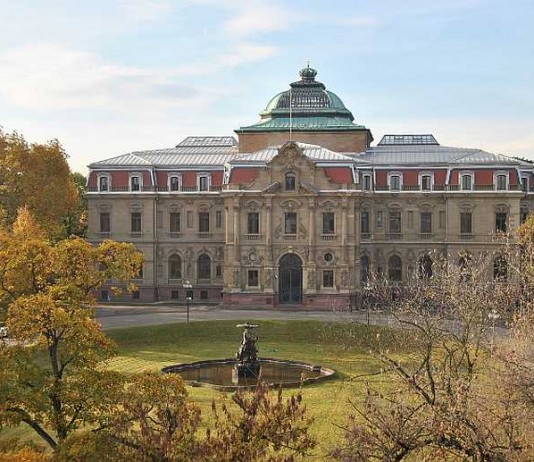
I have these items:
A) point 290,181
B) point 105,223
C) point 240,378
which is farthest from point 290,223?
point 240,378

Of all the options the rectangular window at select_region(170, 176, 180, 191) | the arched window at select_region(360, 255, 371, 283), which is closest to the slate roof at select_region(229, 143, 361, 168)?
the rectangular window at select_region(170, 176, 180, 191)

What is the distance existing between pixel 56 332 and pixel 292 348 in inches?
1042

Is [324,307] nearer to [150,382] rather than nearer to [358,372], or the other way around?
[358,372]

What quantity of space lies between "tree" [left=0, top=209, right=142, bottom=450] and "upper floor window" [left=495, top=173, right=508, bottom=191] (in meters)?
48.1

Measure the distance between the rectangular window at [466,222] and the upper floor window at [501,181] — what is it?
3175 millimetres

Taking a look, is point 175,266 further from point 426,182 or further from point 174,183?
point 426,182

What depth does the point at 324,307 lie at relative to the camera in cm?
5953

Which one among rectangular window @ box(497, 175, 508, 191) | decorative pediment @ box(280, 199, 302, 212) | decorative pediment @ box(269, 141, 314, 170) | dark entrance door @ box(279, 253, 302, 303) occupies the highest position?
decorative pediment @ box(269, 141, 314, 170)

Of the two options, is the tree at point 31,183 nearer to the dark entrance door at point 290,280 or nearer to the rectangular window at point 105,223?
the rectangular window at point 105,223

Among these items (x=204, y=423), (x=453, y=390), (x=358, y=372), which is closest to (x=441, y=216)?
(x=358, y=372)

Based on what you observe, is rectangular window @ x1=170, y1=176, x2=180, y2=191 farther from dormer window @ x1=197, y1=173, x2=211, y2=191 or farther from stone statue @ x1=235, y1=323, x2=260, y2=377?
stone statue @ x1=235, y1=323, x2=260, y2=377

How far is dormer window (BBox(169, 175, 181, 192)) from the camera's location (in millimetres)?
67188

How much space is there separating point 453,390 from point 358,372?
59.9 feet

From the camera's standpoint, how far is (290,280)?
2403 inches
